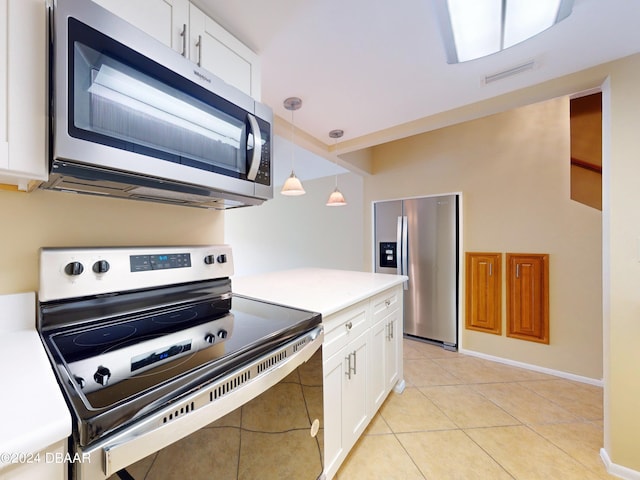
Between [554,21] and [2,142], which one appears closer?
[2,142]

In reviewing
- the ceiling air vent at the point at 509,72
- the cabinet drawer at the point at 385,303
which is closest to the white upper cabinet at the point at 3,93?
the cabinet drawer at the point at 385,303

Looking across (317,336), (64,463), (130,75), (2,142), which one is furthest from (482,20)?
(64,463)

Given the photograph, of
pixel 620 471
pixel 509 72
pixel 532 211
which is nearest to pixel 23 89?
pixel 509 72

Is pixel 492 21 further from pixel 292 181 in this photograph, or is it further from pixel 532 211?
pixel 532 211

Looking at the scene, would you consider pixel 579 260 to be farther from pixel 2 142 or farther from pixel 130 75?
pixel 2 142

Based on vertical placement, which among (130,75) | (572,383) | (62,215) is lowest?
(572,383)

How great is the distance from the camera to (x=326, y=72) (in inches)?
61.3

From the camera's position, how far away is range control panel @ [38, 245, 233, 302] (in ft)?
2.88

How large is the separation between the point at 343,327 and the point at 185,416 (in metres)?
0.83

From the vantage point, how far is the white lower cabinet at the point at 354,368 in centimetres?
120

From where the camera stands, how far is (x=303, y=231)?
4426 mm

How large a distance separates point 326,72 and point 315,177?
8.68 ft

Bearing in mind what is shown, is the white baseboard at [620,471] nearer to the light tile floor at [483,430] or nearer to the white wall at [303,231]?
the light tile floor at [483,430]

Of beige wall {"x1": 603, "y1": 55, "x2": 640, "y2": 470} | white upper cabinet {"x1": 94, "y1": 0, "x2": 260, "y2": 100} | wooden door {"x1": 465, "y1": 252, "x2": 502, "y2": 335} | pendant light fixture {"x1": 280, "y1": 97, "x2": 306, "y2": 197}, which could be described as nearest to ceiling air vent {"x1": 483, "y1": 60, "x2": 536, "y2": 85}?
beige wall {"x1": 603, "y1": 55, "x2": 640, "y2": 470}
